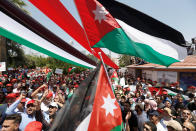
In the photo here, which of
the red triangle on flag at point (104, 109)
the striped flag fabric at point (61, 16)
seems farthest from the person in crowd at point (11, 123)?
the striped flag fabric at point (61, 16)

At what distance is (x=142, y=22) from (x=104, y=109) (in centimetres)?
199

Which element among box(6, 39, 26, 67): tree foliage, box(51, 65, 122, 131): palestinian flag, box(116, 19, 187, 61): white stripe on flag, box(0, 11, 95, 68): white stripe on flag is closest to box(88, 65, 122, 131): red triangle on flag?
box(51, 65, 122, 131): palestinian flag

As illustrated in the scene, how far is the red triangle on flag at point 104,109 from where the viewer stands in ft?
6.79

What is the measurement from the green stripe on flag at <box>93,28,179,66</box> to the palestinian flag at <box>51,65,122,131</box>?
2.22ft

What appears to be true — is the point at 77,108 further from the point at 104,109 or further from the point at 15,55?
the point at 15,55

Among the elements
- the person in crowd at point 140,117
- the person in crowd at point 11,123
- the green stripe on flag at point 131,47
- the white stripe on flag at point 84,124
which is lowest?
the person in crowd at point 140,117

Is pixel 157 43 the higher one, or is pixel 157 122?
pixel 157 43

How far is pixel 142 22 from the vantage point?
288 cm

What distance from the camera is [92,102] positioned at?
2.14 m

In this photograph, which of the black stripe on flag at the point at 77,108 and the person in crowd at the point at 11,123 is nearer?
the black stripe on flag at the point at 77,108

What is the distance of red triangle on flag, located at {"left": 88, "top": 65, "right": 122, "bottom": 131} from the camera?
6.79 ft

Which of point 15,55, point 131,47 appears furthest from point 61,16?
point 15,55

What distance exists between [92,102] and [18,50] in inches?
1186

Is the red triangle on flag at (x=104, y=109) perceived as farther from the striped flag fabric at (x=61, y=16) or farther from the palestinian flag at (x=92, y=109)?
the striped flag fabric at (x=61, y=16)
